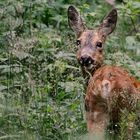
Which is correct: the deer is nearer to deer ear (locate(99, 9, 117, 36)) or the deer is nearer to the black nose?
the black nose

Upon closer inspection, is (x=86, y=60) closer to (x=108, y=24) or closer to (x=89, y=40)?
(x=89, y=40)

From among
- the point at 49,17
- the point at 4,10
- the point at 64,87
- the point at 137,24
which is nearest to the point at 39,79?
the point at 64,87

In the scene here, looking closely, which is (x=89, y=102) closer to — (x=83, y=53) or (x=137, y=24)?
(x=83, y=53)

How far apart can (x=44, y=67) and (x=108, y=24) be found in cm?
152

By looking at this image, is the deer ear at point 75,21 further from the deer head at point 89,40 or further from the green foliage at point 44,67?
the green foliage at point 44,67

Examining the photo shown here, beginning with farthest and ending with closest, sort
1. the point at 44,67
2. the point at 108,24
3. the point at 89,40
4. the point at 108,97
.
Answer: the point at 108,24, the point at 89,40, the point at 44,67, the point at 108,97

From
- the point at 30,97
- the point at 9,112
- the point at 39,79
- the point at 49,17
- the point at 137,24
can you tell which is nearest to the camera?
the point at 9,112

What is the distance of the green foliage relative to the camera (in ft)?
25.9

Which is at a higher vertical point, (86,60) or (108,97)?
(108,97)

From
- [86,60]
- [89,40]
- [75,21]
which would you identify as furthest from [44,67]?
[75,21]

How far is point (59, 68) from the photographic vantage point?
805cm

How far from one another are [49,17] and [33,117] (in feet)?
13.8

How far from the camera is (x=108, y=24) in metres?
10.5

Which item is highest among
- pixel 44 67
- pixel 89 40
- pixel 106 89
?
pixel 106 89
